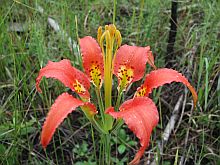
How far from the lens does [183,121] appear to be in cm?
160

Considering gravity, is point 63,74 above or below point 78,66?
above

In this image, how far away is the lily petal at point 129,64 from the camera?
1219 mm

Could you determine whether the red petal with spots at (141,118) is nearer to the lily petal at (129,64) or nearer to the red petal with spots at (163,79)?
the red petal with spots at (163,79)

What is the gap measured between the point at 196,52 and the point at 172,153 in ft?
1.82

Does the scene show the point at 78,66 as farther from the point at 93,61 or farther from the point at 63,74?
the point at 63,74

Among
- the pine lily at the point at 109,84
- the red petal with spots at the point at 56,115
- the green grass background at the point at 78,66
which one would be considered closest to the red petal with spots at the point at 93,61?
the pine lily at the point at 109,84

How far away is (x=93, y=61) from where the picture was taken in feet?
4.00

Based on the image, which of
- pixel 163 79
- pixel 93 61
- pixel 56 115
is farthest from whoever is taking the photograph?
pixel 93 61

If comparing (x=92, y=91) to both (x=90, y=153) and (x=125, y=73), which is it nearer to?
(x=90, y=153)

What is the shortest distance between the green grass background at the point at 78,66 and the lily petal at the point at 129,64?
7.6 inches

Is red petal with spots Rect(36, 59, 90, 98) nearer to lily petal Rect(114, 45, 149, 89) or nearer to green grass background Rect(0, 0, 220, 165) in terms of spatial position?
lily petal Rect(114, 45, 149, 89)

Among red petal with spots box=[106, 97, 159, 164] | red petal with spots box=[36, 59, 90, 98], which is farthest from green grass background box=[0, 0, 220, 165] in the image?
red petal with spots box=[106, 97, 159, 164]

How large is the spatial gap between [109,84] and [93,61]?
122 millimetres

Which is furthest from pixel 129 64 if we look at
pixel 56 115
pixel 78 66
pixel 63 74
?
pixel 78 66
